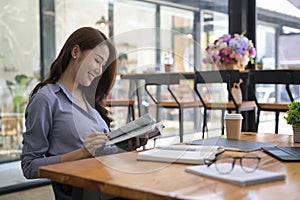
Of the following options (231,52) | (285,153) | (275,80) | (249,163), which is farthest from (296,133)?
(231,52)

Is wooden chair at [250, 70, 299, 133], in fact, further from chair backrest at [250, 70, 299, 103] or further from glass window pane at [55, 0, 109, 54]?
glass window pane at [55, 0, 109, 54]

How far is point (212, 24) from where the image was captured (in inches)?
235

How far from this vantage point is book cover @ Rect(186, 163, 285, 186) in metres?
0.97

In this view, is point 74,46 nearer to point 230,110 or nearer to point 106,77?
point 106,77

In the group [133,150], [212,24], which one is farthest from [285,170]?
[212,24]

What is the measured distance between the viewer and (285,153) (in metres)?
1.35

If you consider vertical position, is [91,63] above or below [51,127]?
above

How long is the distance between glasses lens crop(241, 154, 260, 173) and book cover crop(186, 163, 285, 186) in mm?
15

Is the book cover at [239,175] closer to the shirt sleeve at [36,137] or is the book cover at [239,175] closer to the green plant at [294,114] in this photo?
the shirt sleeve at [36,137]

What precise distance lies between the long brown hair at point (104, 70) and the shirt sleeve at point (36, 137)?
114 millimetres

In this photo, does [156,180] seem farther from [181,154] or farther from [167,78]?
[167,78]

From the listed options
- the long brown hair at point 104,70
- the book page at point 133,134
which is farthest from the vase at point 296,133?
the long brown hair at point 104,70

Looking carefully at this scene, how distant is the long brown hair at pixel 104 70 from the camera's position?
1.58 metres

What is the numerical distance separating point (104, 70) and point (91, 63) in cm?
17
